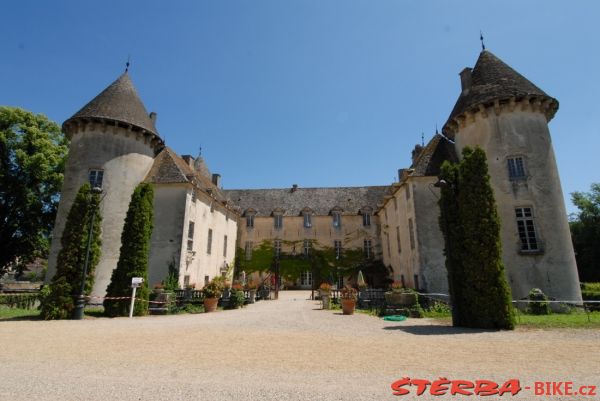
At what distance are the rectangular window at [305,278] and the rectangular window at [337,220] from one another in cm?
552

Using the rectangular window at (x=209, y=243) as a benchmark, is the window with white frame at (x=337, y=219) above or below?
above

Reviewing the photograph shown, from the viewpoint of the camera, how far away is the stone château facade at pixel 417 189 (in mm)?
16359

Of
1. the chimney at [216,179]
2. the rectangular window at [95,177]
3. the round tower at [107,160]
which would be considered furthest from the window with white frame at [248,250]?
the rectangular window at [95,177]

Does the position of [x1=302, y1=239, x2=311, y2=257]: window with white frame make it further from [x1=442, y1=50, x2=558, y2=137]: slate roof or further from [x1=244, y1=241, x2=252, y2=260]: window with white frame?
[x1=442, y1=50, x2=558, y2=137]: slate roof

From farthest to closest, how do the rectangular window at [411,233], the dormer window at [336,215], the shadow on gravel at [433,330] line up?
the dormer window at [336,215]
the rectangular window at [411,233]
the shadow on gravel at [433,330]

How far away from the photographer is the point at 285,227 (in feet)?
110

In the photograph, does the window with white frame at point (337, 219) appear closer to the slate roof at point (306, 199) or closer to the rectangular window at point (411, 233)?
the slate roof at point (306, 199)

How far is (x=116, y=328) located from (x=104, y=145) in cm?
1443

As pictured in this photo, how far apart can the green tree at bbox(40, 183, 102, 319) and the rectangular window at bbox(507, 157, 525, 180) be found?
20590mm

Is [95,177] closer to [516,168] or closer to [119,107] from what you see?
[119,107]

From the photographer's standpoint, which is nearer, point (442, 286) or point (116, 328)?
point (116, 328)

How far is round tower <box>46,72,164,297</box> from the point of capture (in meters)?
19.5

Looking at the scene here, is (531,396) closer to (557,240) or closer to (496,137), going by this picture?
(557,240)

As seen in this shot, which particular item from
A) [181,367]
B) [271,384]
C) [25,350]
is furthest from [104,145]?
[271,384]
